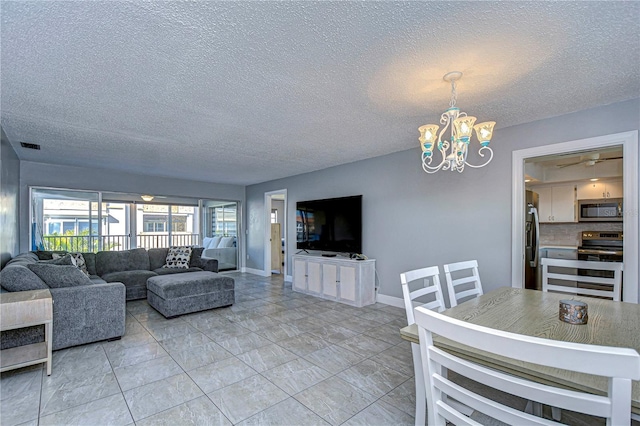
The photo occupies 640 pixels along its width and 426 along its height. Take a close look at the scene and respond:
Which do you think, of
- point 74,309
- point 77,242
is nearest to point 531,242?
point 74,309

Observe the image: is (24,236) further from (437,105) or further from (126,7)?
(437,105)

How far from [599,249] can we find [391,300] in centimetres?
338

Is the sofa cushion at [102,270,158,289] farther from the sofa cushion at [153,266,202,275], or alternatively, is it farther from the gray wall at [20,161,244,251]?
the gray wall at [20,161,244,251]

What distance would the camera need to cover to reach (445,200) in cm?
382

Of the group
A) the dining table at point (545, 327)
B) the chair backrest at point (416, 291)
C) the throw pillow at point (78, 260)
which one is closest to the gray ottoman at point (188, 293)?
the throw pillow at point (78, 260)

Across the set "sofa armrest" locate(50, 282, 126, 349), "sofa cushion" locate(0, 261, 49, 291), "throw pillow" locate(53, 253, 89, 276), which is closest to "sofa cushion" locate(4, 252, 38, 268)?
"sofa cushion" locate(0, 261, 49, 291)

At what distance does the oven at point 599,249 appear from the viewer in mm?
4375

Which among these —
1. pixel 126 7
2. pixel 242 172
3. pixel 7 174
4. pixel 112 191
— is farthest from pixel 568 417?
pixel 112 191

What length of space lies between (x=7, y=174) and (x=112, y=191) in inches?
88.1

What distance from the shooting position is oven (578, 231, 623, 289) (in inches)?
172

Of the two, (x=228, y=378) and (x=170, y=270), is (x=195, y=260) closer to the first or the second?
(x=170, y=270)

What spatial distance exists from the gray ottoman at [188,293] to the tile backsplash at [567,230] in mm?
5626

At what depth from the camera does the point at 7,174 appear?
3.63m

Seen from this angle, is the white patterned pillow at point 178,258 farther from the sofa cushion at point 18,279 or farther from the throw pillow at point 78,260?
the sofa cushion at point 18,279
